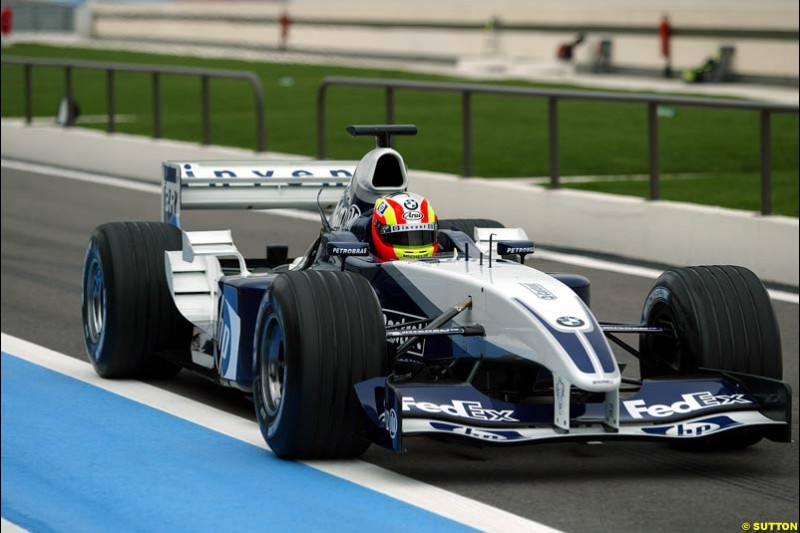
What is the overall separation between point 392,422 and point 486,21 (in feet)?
167

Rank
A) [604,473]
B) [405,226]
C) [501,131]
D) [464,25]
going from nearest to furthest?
[405,226] < [604,473] < [501,131] < [464,25]

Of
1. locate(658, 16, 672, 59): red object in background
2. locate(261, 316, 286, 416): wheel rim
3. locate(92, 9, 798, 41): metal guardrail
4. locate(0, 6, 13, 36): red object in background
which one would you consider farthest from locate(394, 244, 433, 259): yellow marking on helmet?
locate(658, 16, 672, 59): red object in background

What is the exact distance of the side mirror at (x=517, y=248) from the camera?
15.2 ft

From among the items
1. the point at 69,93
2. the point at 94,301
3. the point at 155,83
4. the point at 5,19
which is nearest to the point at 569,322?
the point at 94,301

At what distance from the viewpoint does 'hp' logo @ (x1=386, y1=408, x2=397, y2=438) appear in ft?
19.2

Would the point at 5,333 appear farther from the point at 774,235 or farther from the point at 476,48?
the point at 476,48

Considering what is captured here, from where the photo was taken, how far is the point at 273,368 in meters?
6.52

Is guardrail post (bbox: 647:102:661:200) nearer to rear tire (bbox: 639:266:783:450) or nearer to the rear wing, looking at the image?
the rear wing

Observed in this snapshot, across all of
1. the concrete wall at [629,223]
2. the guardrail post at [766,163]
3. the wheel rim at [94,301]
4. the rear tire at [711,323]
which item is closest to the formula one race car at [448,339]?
the rear tire at [711,323]

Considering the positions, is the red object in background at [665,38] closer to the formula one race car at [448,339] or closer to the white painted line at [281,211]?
the white painted line at [281,211]

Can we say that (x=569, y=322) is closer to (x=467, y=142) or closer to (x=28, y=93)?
(x=467, y=142)

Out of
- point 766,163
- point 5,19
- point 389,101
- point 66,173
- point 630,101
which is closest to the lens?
point 766,163

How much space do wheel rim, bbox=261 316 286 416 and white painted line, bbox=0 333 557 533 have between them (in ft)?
0.87

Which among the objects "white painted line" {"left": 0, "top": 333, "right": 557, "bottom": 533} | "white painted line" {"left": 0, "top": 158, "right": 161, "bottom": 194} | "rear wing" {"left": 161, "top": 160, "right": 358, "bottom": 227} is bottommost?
"white painted line" {"left": 0, "top": 333, "right": 557, "bottom": 533}
